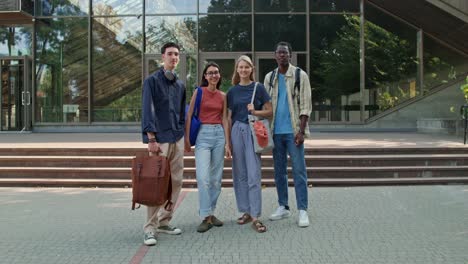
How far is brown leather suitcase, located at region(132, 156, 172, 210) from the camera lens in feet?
16.0

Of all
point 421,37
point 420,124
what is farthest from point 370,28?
point 420,124

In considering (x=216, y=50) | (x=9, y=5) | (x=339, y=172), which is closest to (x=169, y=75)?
(x=339, y=172)

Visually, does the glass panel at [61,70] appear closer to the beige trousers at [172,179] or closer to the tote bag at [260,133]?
the beige trousers at [172,179]

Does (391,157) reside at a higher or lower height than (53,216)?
higher

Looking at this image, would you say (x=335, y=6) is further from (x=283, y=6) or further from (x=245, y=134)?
(x=245, y=134)

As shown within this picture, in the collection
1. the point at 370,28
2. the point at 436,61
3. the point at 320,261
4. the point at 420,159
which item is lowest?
the point at 320,261

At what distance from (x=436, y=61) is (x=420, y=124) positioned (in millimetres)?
2620

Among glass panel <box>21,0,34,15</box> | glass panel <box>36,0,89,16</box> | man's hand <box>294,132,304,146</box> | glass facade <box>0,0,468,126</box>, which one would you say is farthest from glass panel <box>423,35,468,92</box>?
glass panel <box>21,0,34,15</box>

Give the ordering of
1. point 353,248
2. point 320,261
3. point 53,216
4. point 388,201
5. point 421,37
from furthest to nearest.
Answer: point 421,37
point 388,201
point 53,216
point 353,248
point 320,261

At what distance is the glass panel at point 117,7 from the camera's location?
17109 mm

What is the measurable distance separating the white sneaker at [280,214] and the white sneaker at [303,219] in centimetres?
31

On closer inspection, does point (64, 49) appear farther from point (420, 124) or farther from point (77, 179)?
point (420, 124)

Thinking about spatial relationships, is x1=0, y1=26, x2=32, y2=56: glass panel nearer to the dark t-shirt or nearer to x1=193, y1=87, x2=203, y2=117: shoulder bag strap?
x1=193, y1=87, x2=203, y2=117: shoulder bag strap

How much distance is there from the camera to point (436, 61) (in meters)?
16.8
